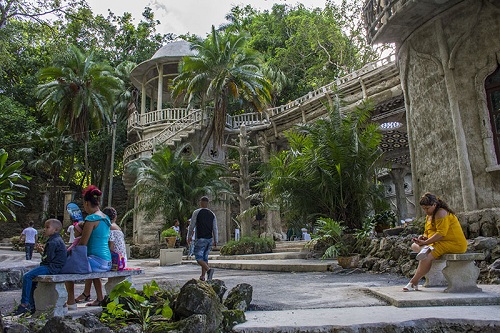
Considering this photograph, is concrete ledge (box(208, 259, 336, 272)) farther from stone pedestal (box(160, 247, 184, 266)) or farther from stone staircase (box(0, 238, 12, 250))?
stone staircase (box(0, 238, 12, 250))

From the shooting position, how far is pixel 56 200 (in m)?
32.7

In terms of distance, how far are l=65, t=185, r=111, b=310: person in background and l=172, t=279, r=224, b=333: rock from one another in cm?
123

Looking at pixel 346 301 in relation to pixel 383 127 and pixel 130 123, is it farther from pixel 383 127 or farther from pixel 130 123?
pixel 130 123

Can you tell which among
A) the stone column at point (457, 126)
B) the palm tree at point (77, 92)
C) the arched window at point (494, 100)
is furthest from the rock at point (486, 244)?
the palm tree at point (77, 92)

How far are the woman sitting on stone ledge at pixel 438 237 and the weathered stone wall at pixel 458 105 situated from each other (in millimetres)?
3123

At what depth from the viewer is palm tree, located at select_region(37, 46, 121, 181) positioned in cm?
2886

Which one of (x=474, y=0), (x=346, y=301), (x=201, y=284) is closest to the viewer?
(x=201, y=284)

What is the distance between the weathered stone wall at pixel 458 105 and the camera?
8.53 meters

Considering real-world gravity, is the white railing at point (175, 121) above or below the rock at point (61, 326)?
above

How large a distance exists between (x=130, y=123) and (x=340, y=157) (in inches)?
745

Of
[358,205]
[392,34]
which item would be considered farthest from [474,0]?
[358,205]

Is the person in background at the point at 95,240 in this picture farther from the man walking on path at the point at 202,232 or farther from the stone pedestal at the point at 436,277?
the stone pedestal at the point at 436,277

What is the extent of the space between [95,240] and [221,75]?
1843 centimetres

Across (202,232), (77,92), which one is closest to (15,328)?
(202,232)
